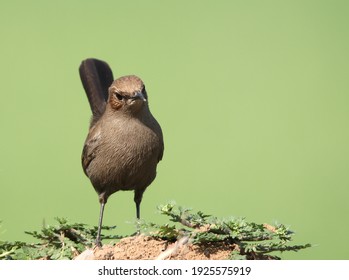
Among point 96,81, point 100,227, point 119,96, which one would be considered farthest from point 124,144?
point 96,81

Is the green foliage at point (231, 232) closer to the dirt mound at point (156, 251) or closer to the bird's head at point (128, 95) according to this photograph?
the dirt mound at point (156, 251)

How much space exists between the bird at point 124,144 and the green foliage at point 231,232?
1004 millimetres

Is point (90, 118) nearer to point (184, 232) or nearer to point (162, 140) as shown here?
point (162, 140)

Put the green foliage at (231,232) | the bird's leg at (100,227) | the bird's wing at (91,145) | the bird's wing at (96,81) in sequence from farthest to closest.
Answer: the bird's wing at (96,81), the bird's wing at (91,145), the bird's leg at (100,227), the green foliage at (231,232)

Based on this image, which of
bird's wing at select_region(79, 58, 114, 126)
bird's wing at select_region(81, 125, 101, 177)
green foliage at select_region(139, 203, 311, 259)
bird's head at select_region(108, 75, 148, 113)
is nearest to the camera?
green foliage at select_region(139, 203, 311, 259)

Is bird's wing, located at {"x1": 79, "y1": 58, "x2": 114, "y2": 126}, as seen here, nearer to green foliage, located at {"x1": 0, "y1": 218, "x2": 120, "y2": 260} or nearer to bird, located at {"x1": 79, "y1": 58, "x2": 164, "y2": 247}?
bird, located at {"x1": 79, "y1": 58, "x2": 164, "y2": 247}

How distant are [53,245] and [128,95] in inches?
47.5

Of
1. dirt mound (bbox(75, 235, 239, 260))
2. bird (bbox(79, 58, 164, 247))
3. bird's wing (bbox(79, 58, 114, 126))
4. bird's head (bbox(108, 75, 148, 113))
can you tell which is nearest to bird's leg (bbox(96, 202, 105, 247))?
bird (bbox(79, 58, 164, 247))

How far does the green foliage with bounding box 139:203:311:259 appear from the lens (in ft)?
11.9

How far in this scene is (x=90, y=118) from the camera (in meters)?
5.86

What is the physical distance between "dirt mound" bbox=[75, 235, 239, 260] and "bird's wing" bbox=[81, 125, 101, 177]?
1.29 metres

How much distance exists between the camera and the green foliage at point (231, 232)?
11.9 ft

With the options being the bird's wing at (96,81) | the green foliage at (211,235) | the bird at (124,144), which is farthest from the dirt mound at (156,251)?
the bird's wing at (96,81)

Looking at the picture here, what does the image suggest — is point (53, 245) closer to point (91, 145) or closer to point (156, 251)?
point (156, 251)
